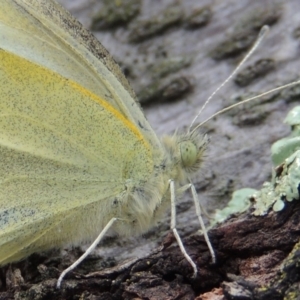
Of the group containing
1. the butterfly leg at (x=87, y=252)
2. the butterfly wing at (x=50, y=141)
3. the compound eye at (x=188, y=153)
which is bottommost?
the butterfly leg at (x=87, y=252)

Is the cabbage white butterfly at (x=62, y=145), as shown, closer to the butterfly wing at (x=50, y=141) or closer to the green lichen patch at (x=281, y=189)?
the butterfly wing at (x=50, y=141)

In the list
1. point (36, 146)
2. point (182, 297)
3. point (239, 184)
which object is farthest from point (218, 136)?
point (182, 297)

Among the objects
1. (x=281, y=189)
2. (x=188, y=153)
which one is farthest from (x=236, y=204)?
(x=281, y=189)

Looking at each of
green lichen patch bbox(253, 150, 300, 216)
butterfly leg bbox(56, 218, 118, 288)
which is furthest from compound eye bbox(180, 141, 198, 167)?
green lichen patch bbox(253, 150, 300, 216)

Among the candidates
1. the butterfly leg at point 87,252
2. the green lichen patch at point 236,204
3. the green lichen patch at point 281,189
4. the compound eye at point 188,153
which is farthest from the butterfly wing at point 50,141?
the green lichen patch at point 281,189

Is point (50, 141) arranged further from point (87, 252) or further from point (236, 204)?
point (236, 204)

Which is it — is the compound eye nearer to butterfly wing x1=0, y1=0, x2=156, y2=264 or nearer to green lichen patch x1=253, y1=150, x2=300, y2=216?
butterfly wing x1=0, y1=0, x2=156, y2=264
